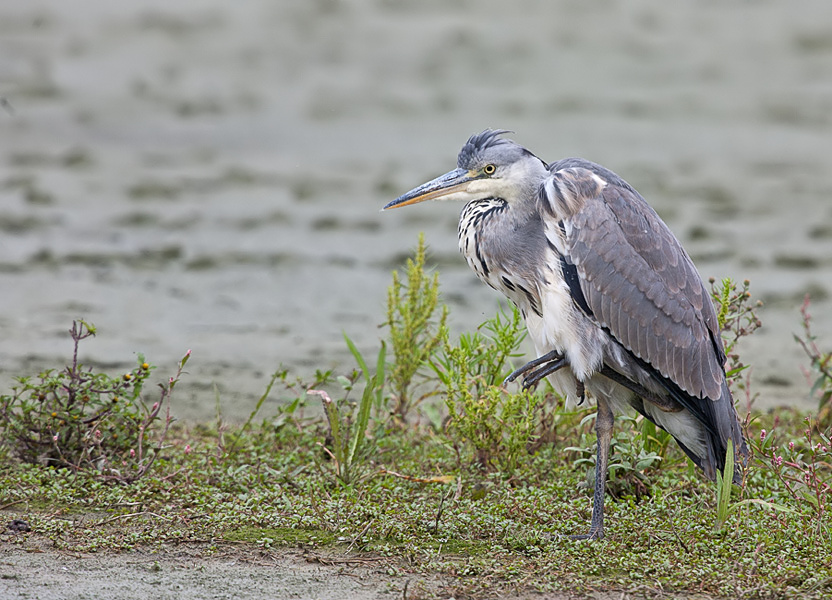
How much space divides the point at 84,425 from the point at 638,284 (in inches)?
93.5

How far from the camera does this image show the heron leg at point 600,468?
400 centimetres

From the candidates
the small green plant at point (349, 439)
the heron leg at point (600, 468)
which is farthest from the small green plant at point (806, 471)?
the small green plant at point (349, 439)

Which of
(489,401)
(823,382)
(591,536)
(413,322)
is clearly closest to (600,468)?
(591,536)

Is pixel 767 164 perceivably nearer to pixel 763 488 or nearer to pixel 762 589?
pixel 763 488

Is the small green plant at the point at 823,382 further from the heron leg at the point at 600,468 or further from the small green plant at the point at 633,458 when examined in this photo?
the heron leg at the point at 600,468

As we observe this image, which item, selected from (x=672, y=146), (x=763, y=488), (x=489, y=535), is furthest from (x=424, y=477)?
(x=672, y=146)

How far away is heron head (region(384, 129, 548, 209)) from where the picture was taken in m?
4.36

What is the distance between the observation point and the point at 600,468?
4117 millimetres

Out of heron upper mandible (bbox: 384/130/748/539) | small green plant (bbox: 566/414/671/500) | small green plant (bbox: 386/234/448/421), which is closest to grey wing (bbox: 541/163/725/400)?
heron upper mandible (bbox: 384/130/748/539)

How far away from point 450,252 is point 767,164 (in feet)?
11.7

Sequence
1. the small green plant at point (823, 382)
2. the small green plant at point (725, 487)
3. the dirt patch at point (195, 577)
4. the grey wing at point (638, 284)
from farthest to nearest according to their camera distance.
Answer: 1. the small green plant at point (823, 382)
2. the grey wing at point (638, 284)
3. the small green plant at point (725, 487)
4. the dirt patch at point (195, 577)

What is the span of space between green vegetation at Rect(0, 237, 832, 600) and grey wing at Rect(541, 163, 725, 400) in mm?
278

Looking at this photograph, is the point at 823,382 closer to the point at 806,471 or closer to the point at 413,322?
the point at 806,471

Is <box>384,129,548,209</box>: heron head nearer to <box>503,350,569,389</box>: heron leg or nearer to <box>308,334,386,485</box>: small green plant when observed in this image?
<box>503,350,569,389</box>: heron leg
